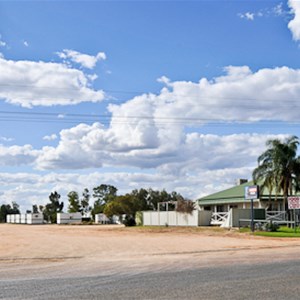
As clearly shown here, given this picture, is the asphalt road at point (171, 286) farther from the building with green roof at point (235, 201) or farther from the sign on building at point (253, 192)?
the building with green roof at point (235, 201)

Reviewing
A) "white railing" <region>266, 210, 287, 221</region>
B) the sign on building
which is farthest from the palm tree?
the sign on building

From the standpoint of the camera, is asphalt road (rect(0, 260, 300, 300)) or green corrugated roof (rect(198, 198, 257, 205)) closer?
asphalt road (rect(0, 260, 300, 300))

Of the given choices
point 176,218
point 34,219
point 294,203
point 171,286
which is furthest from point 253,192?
point 34,219

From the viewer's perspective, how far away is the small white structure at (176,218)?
5425 centimetres

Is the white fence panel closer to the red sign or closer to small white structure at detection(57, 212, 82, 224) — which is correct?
the red sign

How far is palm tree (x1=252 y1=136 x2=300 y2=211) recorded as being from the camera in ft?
159

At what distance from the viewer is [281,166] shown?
48.3 meters

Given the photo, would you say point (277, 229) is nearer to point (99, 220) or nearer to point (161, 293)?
point (161, 293)

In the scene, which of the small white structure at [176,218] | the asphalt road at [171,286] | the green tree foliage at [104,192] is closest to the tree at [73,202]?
the green tree foliage at [104,192]

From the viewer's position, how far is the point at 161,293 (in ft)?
36.0

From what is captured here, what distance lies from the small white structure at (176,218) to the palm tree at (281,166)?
27.5 feet

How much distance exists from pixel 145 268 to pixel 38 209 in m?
155

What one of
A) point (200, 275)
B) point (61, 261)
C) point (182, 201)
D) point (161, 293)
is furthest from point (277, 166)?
point (161, 293)

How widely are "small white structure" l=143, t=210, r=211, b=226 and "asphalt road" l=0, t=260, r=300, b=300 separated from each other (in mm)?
39053
